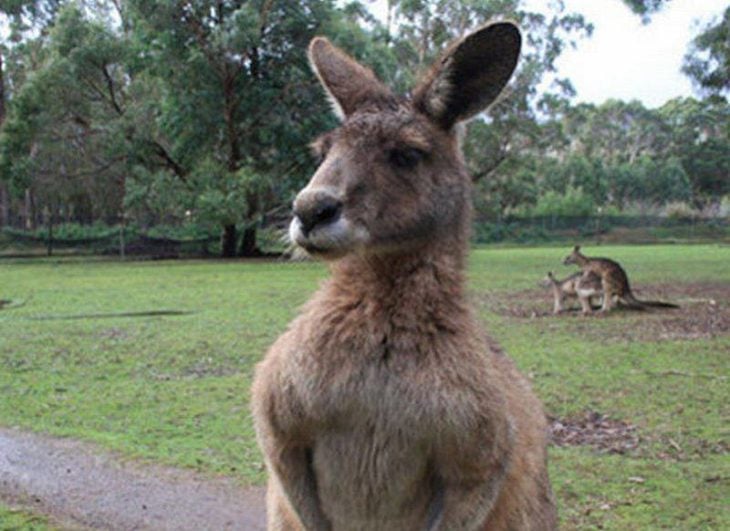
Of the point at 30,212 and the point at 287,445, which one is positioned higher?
the point at 30,212

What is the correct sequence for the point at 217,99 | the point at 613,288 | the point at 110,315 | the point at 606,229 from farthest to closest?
the point at 606,229 < the point at 217,99 < the point at 613,288 < the point at 110,315

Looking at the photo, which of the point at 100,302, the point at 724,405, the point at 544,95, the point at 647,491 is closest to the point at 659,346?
the point at 724,405

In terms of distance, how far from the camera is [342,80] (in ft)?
7.55

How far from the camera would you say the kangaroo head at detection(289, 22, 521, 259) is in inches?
75.2

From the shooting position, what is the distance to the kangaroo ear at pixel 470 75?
6.81 feet

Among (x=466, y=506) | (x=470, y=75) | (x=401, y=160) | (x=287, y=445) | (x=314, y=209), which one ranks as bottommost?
(x=466, y=506)

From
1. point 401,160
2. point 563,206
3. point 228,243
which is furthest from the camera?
point 563,206

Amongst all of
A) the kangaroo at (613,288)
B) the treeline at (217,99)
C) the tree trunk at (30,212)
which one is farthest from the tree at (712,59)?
the tree trunk at (30,212)

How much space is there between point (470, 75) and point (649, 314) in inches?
364

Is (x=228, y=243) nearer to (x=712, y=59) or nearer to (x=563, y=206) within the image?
(x=712, y=59)

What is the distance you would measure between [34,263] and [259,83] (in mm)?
7814

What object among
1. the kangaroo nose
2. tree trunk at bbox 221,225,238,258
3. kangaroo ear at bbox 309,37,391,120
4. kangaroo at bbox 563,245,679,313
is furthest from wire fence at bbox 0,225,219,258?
the kangaroo nose

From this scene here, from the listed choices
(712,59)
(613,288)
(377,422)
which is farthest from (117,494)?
(712,59)

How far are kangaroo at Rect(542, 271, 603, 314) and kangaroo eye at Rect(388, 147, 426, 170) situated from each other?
30.1 ft
